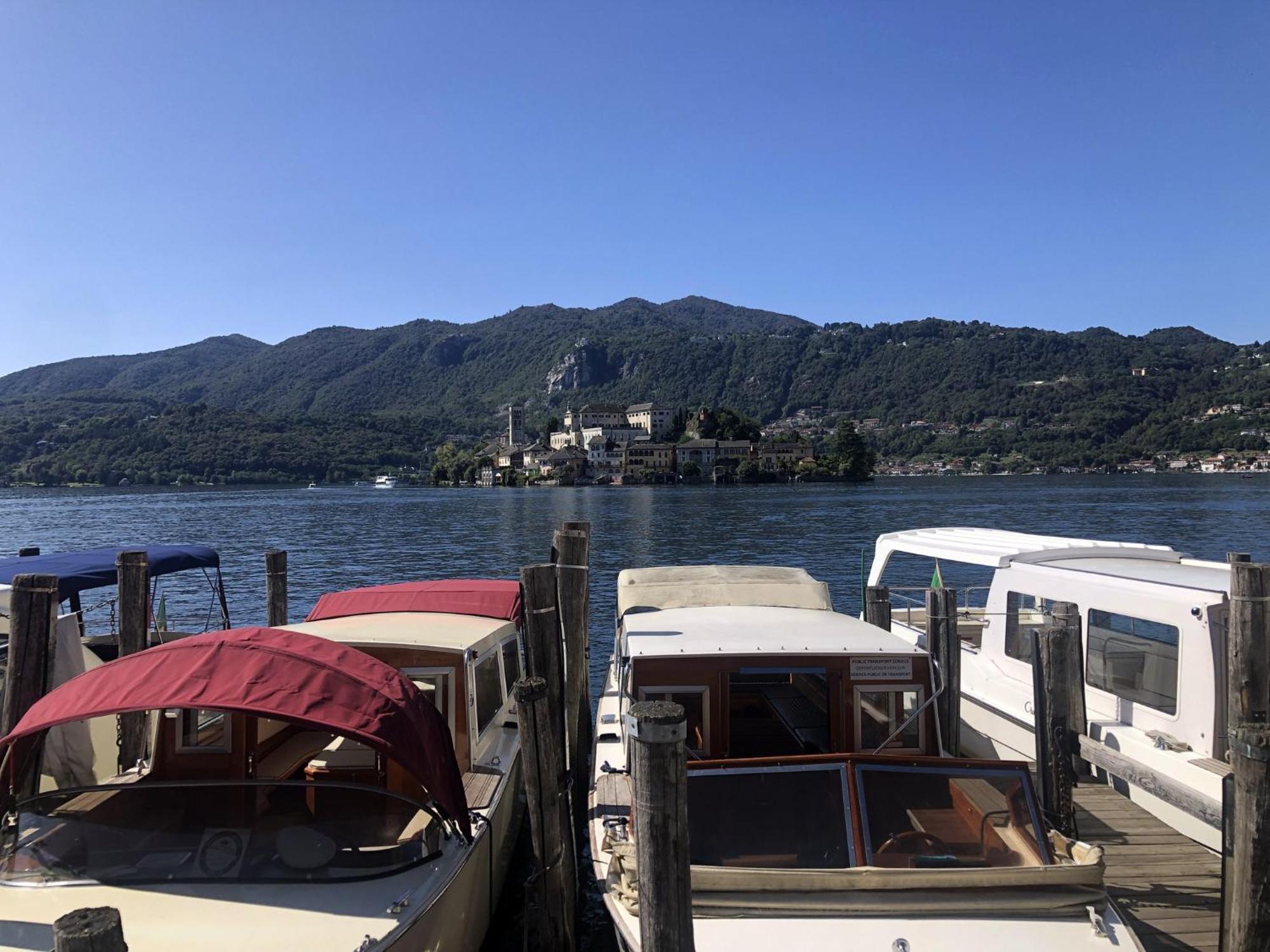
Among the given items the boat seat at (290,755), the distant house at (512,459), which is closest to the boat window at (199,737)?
the boat seat at (290,755)

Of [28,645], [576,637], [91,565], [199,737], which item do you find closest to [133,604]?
[28,645]

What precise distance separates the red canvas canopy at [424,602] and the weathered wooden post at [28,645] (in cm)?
274

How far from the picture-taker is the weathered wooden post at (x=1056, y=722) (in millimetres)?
7801

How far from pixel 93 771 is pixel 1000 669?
36.6 feet

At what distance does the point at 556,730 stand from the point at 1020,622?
7.74m

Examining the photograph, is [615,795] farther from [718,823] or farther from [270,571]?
[270,571]

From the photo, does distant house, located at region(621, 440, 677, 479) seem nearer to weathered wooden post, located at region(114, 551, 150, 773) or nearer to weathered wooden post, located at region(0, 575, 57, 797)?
weathered wooden post, located at region(114, 551, 150, 773)

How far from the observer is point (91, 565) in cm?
1342

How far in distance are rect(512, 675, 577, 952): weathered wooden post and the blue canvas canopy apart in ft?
23.9

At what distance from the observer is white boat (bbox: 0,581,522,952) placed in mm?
5332

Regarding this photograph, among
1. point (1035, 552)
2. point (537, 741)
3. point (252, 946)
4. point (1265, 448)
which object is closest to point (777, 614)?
point (537, 741)

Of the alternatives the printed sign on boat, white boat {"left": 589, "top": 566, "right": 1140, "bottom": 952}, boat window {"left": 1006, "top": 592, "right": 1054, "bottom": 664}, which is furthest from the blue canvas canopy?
boat window {"left": 1006, "top": 592, "right": 1054, "bottom": 664}

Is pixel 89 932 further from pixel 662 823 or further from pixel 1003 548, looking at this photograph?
pixel 1003 548

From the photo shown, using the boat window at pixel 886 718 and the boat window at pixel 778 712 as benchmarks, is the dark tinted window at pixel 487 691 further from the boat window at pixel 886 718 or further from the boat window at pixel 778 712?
the boat window at pixel 886 718
